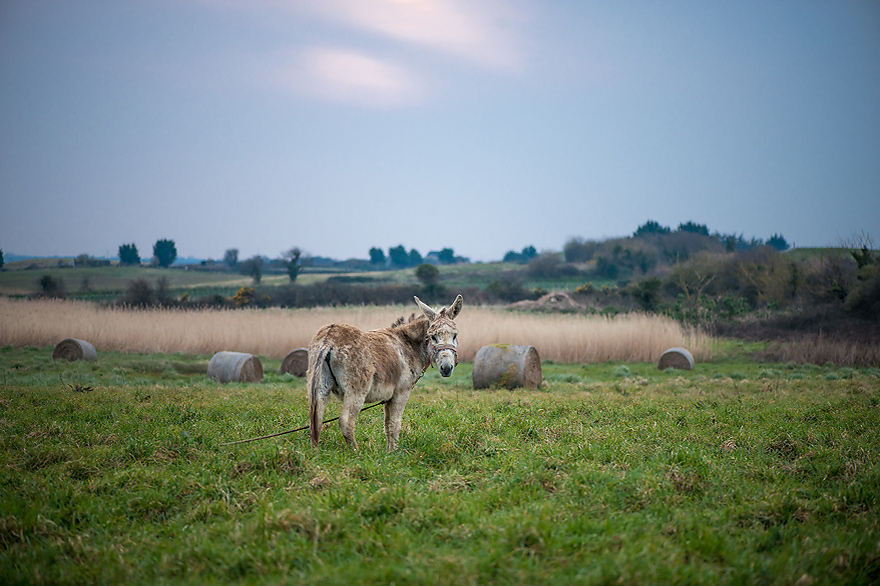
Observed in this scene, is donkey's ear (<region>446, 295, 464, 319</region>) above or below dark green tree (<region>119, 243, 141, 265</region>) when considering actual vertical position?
below

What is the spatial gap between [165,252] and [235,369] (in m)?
76.1

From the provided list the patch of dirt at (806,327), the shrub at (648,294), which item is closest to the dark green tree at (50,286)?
the shrub at (648,294)

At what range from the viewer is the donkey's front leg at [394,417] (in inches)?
262

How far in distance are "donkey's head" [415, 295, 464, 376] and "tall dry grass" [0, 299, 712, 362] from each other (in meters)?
14.4

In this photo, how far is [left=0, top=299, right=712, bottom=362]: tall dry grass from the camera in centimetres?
2083

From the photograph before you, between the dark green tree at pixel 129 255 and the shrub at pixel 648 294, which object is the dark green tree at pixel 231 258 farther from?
the shrub at pixel 648 294

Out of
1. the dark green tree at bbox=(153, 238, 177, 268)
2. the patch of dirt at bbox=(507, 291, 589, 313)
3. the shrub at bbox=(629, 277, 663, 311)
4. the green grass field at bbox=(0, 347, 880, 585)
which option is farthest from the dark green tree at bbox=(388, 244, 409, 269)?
the green grass field at bbox=(0, 347, 880, 585)

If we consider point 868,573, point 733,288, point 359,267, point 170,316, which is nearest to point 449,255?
point 359,267

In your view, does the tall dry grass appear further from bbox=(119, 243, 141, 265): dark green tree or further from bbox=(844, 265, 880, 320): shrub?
bbox=(119, 243, 141, 265): dark green tree

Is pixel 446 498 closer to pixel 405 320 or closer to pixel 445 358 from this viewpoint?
pixel 445 358

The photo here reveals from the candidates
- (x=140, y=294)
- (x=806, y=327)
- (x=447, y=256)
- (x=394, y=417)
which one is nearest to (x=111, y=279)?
(x=140, y=294)

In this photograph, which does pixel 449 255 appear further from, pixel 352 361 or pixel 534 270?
pixel 352 361

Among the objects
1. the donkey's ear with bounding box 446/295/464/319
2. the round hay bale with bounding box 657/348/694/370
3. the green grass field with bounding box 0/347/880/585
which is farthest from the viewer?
the round hay bale with bounding box 657/348/694/370

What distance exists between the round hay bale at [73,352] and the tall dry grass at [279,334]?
3.52 meters
